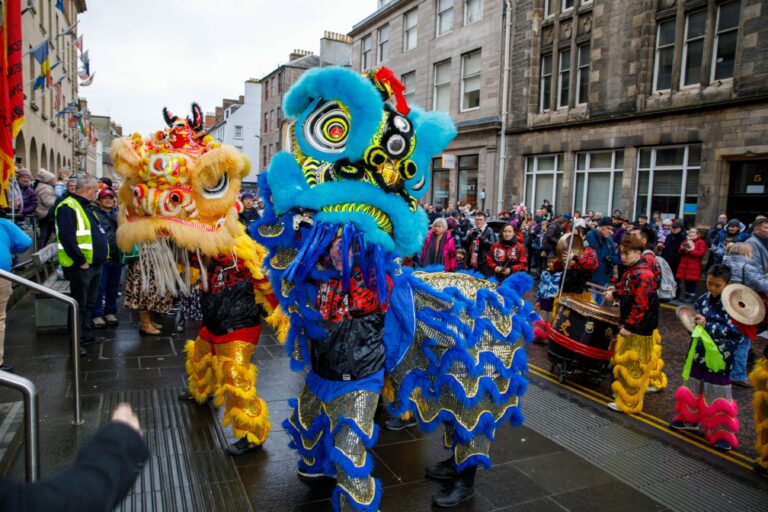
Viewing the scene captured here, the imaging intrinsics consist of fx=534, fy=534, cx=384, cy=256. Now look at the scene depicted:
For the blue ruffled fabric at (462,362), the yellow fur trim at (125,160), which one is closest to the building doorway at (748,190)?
the blue ruffled fabric at (462,362)

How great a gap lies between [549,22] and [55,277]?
53.1 ft

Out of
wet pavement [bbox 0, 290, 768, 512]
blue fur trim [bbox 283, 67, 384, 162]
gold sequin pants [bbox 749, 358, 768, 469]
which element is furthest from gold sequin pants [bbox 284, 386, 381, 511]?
gold sequin pants [bbox 749, 358, 768, 469]

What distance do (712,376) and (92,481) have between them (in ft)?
15.4

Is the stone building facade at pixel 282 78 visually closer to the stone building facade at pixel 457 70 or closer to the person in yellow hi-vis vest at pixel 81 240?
the stone building facade at pixel 457 70

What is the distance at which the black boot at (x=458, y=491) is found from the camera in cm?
323

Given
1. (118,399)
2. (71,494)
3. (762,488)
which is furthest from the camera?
(118,399)

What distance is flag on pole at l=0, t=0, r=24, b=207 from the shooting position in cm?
536

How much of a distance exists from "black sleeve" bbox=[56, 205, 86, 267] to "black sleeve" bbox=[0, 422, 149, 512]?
213 inches

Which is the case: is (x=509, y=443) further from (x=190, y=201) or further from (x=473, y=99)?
(x=473, y=99)

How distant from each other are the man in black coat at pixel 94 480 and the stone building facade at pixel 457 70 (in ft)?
55.0

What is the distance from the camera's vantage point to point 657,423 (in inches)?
189

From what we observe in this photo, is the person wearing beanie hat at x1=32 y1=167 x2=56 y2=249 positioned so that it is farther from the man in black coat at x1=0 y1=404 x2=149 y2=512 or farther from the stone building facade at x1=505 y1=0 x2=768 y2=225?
the stone building facade at x1=505 y1=0 x2=768 y2=225

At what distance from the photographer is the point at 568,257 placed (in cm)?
648

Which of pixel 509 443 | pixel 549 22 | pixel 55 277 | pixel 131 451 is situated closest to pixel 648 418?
pixel 509 443
